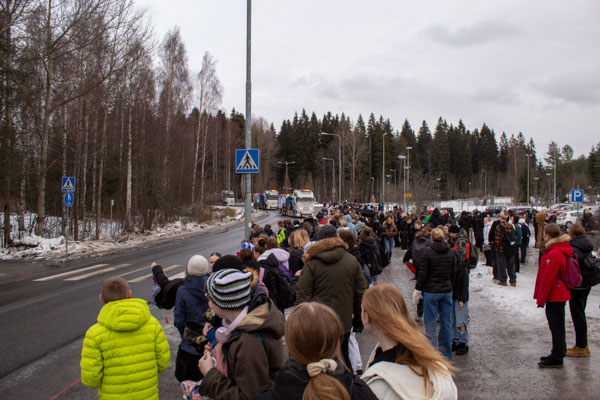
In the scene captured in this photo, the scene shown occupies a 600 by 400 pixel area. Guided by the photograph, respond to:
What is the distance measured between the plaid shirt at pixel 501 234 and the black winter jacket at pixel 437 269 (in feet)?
20.1

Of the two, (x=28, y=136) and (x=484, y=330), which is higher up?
(x=28, y=136)

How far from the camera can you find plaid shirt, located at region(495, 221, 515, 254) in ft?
37.7

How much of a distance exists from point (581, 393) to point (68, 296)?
35.3 ft

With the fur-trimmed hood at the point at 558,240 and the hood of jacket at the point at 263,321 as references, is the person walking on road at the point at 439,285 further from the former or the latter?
the hood of jacket at the point at 263,321

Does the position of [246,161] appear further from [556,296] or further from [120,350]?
[120,350]

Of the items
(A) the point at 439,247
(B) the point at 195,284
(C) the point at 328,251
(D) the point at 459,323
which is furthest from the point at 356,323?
(B) the point at 195,284

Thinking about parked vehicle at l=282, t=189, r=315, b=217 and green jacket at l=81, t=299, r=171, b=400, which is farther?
parked vehicle at l=282, t=189, r=315, b=217

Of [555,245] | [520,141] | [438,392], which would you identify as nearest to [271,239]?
[555,245]

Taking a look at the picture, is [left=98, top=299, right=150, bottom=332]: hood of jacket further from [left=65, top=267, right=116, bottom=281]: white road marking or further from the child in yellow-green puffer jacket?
[left=65, top=267, right=116, bottom=281]: white road marking

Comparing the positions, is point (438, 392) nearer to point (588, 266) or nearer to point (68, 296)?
→ point (588, 266)

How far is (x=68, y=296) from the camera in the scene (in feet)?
35.2

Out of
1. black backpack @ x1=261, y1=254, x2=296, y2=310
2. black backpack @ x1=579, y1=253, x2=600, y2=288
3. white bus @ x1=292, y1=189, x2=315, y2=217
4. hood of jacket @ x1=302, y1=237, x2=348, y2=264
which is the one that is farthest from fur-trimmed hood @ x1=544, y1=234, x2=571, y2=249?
white bus @ x1=292, y1=189, x2=315, y2=217

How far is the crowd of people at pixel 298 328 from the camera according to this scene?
76.1 inches

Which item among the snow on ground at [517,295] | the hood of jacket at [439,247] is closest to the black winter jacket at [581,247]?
the hood of jacket at [439,247]
